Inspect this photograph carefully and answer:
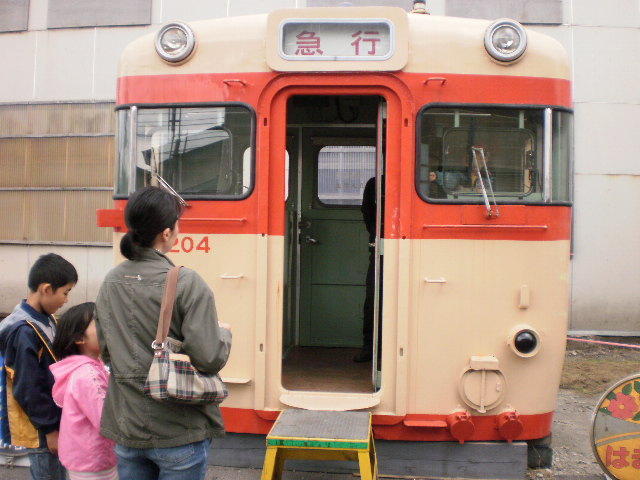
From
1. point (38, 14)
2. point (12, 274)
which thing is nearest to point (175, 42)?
point (38, 14)

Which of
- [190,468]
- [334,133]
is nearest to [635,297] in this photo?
[334,133]

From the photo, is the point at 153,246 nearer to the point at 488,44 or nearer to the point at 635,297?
the point at 488,44

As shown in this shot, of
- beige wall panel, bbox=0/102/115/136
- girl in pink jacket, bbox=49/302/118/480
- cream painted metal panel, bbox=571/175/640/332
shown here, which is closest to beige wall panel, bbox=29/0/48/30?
beige wall panel, bbox=0/102/115/136

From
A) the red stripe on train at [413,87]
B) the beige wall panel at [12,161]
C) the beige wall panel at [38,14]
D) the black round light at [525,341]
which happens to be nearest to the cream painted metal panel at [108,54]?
the beige wall panel at [38,14]

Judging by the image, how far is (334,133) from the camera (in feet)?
20.6

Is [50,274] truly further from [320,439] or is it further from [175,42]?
[175,42]

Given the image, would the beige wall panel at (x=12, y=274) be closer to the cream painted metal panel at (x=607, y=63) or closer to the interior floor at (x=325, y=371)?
the interior floor at (x=325, y=371)

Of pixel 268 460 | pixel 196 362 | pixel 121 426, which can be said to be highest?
pixel 196 362

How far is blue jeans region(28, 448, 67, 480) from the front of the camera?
306 cm

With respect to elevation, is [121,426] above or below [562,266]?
below

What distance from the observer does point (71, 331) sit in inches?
114

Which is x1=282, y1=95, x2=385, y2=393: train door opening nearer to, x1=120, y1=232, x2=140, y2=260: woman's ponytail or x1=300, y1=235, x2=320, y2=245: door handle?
x1=300, y1=235, x2=320, y2=245: door handle

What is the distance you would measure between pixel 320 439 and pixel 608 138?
8.31 metres

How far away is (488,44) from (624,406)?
94.7 inches
